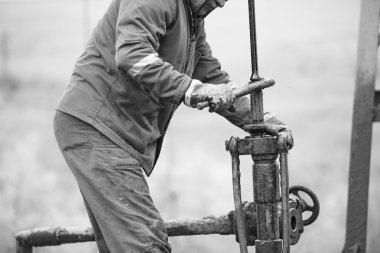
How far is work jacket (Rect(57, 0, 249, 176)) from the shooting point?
312 cm

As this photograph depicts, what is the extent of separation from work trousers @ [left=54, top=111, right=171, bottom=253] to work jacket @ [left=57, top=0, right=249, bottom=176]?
0.18 ft

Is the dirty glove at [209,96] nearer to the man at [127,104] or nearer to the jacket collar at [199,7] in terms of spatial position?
the man at [127,104]

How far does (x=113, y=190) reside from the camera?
3283mm

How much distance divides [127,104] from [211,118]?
3279 millimetres

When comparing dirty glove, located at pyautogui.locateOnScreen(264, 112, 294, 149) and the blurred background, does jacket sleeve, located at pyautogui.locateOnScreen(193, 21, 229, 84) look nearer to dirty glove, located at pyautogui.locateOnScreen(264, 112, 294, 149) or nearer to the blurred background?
dirty glove, located at pyautogui.locateOnScreen(264, 112, 294, 149)

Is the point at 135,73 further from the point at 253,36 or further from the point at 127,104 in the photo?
the point at 253,36

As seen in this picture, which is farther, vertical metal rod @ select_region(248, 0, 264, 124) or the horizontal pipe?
the horizontal pipe

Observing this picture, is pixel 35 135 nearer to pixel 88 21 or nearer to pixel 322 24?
pixel 88 21

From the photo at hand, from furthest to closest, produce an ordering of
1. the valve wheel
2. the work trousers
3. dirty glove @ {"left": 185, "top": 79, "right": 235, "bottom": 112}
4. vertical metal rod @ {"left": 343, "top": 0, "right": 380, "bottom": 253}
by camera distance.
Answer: vertical metal rod @ {"left": 343, "top": 0, "right": 380, "bottom": 253} < the valve wheel < the work trousers < dirty glove @ {"left": 185, "top": 79, "right": 235, "bottom": 112}

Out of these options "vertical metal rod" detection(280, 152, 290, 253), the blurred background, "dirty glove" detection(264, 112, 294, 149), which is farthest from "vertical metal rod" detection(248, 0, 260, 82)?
the blurred background

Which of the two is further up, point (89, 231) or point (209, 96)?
point (209, 96)

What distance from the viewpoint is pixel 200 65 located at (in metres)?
3.98

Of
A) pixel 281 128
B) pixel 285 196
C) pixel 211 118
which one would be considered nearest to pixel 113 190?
pixel 285 196

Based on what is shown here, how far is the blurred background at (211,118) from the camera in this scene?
6.42m
